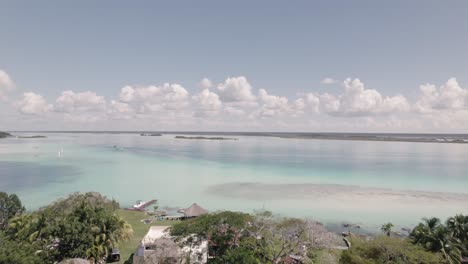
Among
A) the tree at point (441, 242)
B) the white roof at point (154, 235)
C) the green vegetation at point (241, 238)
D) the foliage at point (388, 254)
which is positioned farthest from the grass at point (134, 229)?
the tree at point (441, 242)

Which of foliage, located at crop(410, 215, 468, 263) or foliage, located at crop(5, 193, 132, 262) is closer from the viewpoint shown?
foliage, located at crop(410, 215, 468, 263)

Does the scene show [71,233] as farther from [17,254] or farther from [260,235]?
[260,235]

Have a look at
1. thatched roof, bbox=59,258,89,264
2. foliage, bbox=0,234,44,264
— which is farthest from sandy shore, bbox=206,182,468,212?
foliage, bbox=0,234,44,264

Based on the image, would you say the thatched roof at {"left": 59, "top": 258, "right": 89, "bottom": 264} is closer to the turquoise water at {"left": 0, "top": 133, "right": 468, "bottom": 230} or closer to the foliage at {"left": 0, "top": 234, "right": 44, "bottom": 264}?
the foliage at {"left": 0, "top": 234, "right": 44, "bottom": 264}

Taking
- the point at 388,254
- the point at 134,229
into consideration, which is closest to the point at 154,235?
the point at 134,229

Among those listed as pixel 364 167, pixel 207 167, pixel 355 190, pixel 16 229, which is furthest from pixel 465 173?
pixel 16 229

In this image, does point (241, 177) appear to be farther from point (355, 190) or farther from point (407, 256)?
point (407, 256)

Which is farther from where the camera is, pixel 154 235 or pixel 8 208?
pixel 8 208
